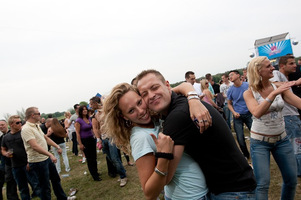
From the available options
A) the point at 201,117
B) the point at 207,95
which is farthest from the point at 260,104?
the point at 207,95

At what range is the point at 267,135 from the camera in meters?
2.38

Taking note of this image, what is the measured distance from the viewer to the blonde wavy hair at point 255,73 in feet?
8.19

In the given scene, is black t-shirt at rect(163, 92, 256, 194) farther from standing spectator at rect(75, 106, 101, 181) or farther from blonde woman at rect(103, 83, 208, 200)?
standing spectator at rect(75, 106, 101, 181)

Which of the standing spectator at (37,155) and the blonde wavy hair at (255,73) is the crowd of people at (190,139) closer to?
the blonde wavy hair at (255,73)

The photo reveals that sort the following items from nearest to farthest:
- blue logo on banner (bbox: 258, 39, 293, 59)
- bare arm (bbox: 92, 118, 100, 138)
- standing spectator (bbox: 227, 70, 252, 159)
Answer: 1. standing spectator (bbox: 227, 70, 252, 159)
2. bare arm (bbox: 92, 118, 100, 138)
3. blue logo on banner (bbox: 258, 39, 293, 59)

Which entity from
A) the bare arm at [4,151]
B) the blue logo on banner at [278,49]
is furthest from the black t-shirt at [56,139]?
the blue logo on banner at [278,49]

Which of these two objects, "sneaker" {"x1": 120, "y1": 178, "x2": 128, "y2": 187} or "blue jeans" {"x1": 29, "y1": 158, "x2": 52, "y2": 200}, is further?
"sneaker" {"x1": 120, "y1": 178, "x2": 128, "y2": 187}

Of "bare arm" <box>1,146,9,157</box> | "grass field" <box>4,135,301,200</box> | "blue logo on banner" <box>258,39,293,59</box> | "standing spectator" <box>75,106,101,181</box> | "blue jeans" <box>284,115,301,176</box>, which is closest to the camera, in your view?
"blue jeans" <box>284,115,301,176</box>

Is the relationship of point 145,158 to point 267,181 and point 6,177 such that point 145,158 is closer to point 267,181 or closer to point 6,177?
point 267,181

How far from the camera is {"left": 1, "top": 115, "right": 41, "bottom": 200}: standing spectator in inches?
166

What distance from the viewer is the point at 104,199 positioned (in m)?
4.50

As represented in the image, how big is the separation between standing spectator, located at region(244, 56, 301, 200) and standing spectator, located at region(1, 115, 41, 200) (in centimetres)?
484

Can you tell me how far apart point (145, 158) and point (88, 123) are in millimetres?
4709

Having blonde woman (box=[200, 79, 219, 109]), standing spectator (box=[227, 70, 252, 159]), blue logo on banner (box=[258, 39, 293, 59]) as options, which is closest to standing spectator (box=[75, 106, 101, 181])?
blonde woman (box=[200, 79, 219, 109])
